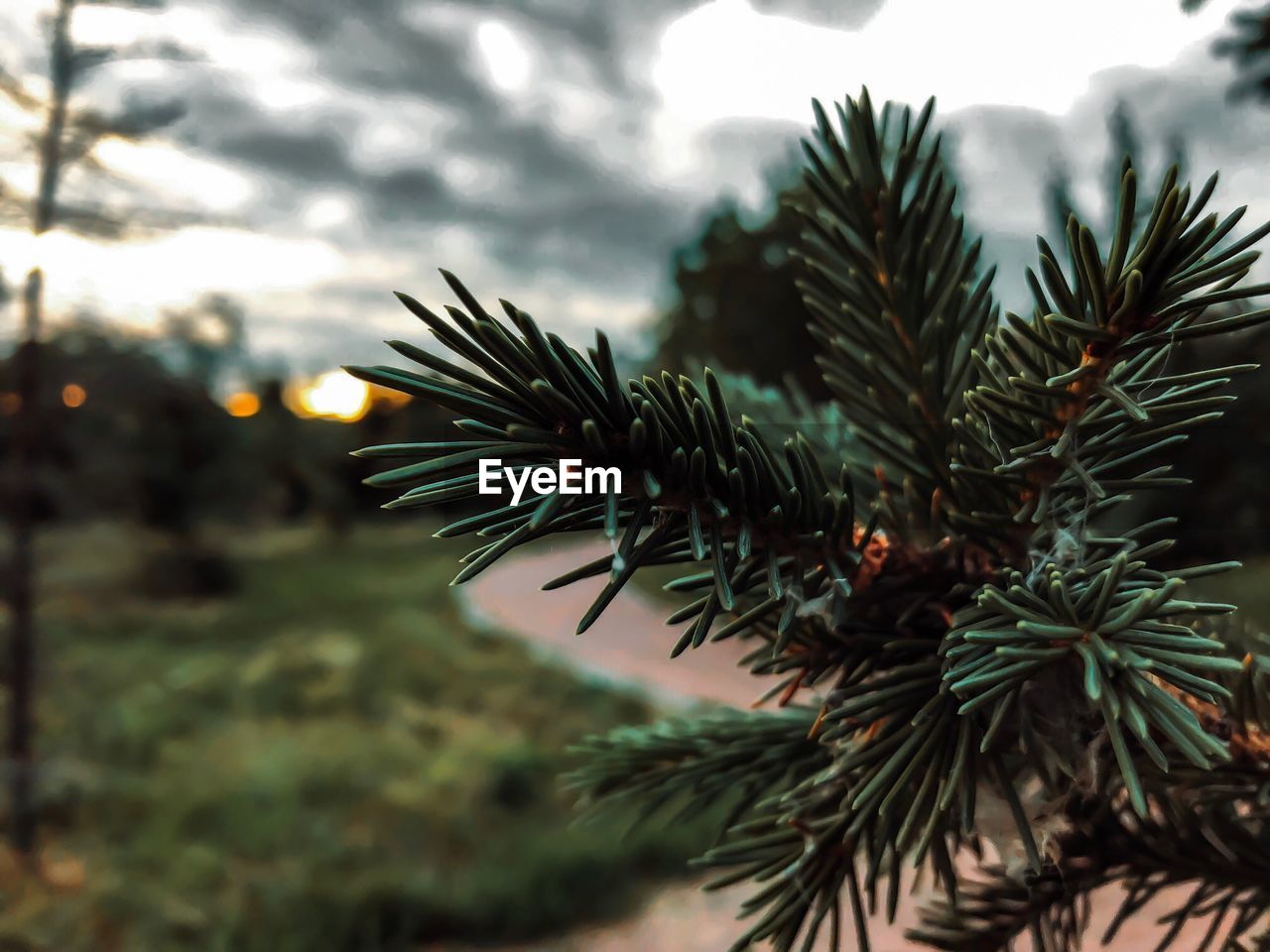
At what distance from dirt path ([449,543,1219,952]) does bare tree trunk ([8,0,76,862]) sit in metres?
1.80

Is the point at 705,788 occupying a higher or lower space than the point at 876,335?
lower

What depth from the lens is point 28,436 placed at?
3.25m

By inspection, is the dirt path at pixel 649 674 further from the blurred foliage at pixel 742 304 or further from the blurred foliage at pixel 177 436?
the blurred foliage at pixel 742 304

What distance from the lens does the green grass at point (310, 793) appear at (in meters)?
2.97

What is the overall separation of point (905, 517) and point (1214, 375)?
18 centimetres

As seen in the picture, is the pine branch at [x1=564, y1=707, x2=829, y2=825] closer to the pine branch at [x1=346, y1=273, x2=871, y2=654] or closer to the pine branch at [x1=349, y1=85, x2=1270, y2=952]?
the pine branch at [x1=349, y1=85, x2=1270, y2=952]

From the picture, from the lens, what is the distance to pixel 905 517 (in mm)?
496

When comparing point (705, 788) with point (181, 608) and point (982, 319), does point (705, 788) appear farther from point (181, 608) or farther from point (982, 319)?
point (181, 608)

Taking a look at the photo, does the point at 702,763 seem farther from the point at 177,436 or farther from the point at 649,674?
the point at 177,436

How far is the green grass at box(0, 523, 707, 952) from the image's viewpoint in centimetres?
297

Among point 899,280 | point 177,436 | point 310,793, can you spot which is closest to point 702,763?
point 899,280

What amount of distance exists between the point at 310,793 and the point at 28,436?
205 cm

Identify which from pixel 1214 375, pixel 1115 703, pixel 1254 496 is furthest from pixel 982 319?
pixel 1254 496

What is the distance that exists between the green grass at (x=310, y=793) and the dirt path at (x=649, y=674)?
0.79ft
